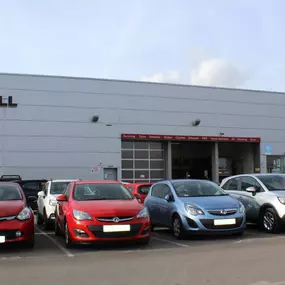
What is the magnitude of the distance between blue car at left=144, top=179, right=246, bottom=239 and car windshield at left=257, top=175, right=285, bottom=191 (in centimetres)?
153

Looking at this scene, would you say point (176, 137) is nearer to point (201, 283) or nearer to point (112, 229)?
point (112, 229)

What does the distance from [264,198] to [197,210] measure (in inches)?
97.1

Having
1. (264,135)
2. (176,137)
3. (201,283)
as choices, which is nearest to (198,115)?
(176,137)

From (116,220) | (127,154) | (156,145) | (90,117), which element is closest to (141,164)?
(127,154)

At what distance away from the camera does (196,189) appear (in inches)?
438

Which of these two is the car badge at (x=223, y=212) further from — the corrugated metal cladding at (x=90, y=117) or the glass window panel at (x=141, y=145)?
the glass window panel at (x=141, y=145)

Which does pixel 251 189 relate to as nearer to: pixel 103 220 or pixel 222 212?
pixel 222 212

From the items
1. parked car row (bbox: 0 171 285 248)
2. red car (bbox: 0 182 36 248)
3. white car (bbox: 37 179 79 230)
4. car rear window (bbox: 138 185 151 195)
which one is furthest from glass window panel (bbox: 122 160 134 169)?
red car (bbox: 0 182 36 248)

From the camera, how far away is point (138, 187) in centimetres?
1524

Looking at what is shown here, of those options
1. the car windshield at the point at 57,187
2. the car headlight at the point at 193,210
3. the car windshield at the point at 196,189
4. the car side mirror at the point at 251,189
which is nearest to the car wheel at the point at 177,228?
the car headlight at the point at 193,210

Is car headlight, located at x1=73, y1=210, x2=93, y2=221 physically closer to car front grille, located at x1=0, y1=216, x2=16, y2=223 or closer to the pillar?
car front grille, located at x1=0, y1=216, x2=16, y2=223

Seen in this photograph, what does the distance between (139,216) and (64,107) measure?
72.0 ft

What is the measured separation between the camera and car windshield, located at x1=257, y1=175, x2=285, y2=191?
458 inches

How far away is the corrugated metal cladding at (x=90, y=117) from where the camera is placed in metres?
28.5
